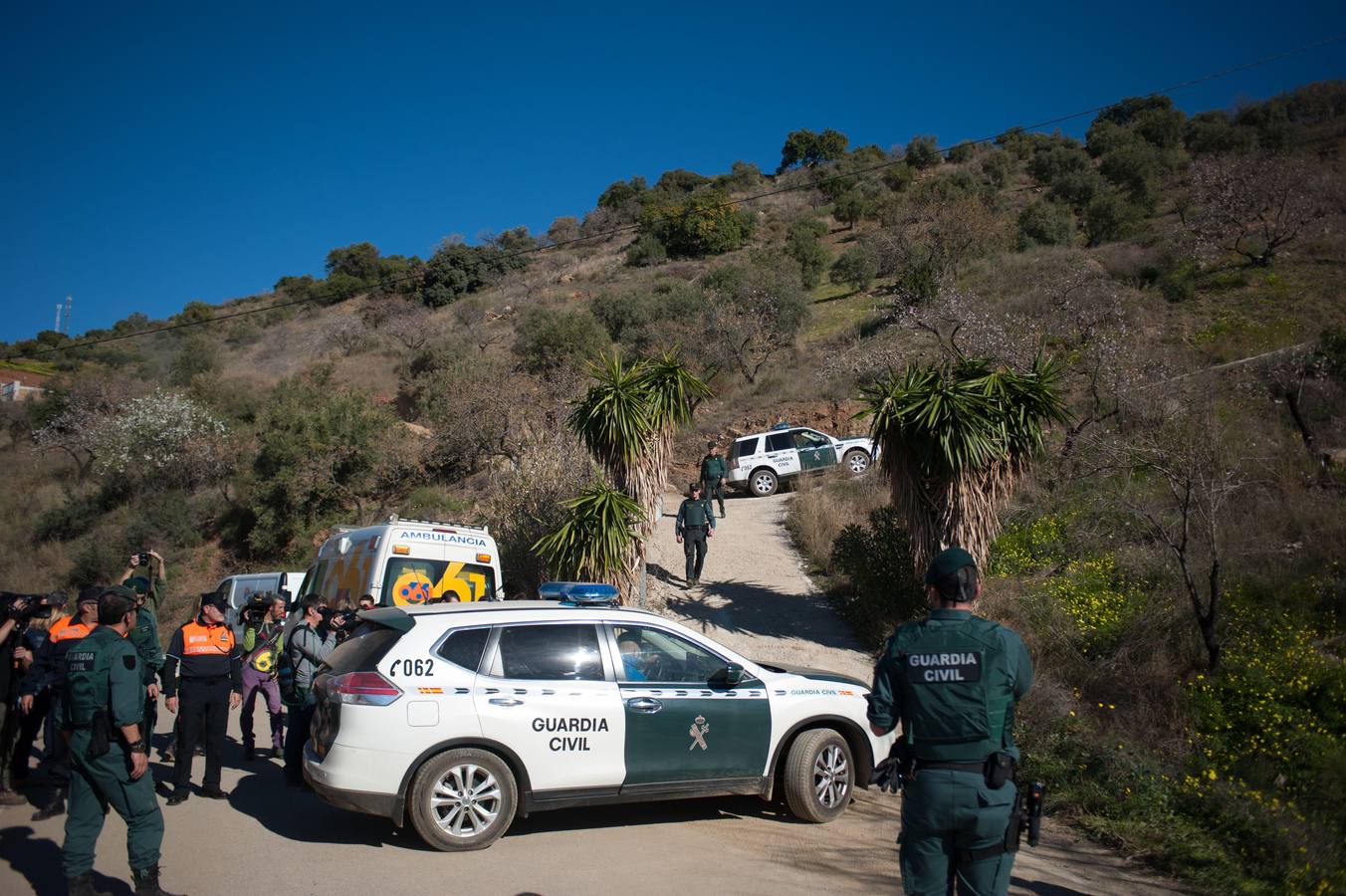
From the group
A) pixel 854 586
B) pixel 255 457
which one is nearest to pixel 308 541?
pixel 255 457

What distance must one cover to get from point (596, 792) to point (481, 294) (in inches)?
2007

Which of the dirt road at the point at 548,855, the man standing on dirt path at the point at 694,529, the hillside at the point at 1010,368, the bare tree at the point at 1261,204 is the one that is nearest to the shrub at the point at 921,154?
the hillside at the point at 1010,368

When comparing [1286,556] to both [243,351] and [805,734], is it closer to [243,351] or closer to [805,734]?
[805,734]

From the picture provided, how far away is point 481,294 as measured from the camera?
54.6 metres

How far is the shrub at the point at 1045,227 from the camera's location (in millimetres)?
40656

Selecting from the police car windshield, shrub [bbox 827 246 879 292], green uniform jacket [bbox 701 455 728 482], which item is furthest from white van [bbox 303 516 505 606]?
shrub [bbox 827 246 879 292]

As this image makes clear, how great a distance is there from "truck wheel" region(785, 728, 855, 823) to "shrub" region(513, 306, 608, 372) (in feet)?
85.5

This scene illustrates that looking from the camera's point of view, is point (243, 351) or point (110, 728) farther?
point (243, 351)

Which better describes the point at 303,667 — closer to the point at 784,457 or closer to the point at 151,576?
the point at 151,576

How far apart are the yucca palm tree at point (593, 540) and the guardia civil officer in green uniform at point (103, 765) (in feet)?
26.4

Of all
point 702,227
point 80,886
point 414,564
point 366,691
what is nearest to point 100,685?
point 80,886

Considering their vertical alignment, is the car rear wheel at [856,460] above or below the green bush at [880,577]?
above

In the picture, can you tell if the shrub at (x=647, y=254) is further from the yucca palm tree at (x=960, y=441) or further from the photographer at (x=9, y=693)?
the photographer at (x=9, y=693)

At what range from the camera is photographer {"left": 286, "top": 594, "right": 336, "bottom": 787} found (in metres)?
7.74
